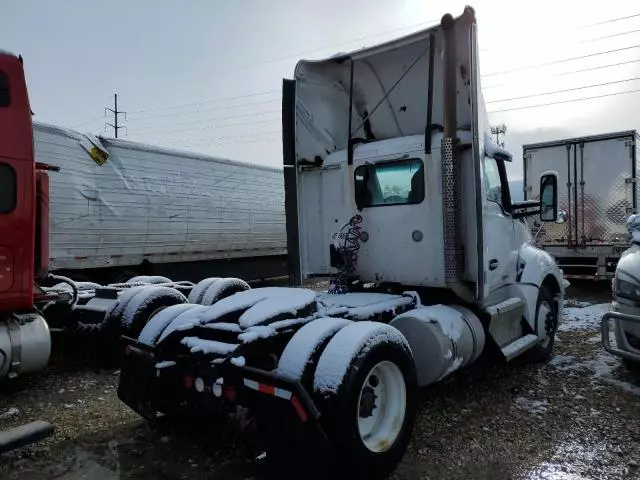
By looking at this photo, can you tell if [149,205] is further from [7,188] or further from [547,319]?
[547,319]

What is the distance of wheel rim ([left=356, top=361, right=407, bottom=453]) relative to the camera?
132 inches

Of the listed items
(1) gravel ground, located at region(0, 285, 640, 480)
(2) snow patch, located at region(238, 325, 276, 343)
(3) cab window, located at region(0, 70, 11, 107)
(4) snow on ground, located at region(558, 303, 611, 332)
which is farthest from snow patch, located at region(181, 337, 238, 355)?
(4) snow on ground, located at region(558, 303, 611, 332)

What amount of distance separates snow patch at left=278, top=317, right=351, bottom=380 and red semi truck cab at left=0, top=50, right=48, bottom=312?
3.21 m

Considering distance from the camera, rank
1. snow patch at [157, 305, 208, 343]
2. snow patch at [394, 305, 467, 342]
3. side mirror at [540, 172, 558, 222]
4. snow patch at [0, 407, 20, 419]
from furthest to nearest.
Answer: side mirror at [540, 172, 558, 222], snow patch at [0, 407, 20, 419], snow patch at [394, 305, 467, 342], snow patch at [157, 305, 208, 343]

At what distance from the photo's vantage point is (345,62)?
5793mm

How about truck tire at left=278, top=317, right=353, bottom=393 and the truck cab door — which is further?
the truck cab door

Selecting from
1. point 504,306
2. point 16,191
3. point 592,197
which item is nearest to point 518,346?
point 504,306

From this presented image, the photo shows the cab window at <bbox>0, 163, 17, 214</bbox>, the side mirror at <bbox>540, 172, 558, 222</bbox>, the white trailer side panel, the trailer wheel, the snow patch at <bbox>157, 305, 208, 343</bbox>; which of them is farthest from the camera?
the white trailer side panel

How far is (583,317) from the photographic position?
28.9 ft

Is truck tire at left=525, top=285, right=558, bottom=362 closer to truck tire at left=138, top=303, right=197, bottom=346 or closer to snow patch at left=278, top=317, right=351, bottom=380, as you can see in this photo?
snow patch at left=278, top=317, right=351, bottom=380

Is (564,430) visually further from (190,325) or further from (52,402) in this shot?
(52,402)

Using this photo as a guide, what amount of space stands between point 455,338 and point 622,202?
9663mm

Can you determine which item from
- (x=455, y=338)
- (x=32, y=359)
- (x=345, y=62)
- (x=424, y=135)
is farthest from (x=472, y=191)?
(x=32, y=359)

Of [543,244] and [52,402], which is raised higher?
[543,244]
